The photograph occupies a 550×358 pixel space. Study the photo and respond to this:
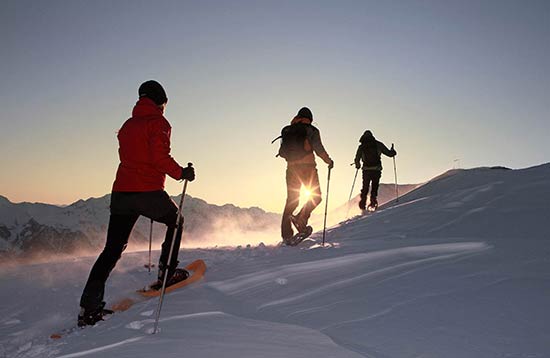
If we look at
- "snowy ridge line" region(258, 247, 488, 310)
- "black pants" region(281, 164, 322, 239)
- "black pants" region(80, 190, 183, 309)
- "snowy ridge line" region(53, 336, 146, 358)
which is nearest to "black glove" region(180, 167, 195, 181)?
"black pants" region(80, 190, 183, 309)

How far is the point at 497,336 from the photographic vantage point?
2336 mm

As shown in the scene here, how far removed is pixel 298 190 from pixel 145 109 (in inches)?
173

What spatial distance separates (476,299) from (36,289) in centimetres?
560

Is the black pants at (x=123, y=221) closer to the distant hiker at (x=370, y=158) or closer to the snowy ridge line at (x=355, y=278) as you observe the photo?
the snowy ridge line at (x=355, y=278)

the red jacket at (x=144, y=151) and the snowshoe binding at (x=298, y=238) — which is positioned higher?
the red jacket at (x=144, y=151)

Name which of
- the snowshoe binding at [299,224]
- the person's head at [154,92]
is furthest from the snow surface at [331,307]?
the person's head at [154,92]

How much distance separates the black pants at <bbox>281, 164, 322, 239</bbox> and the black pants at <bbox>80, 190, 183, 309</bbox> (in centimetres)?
387

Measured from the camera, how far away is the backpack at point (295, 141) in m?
7.93

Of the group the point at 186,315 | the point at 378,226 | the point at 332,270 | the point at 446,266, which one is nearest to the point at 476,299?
the point at 446,266

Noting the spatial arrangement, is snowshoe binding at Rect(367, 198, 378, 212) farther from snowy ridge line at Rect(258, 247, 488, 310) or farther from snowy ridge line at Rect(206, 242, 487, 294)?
snowy ridge line at Rect(258, 247, 488, 310)

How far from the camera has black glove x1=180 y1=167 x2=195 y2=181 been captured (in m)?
4.42

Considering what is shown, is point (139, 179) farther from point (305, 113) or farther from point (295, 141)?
point (305, 113)

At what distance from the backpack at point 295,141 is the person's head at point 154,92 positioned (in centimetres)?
357

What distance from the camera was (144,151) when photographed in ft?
14.7
